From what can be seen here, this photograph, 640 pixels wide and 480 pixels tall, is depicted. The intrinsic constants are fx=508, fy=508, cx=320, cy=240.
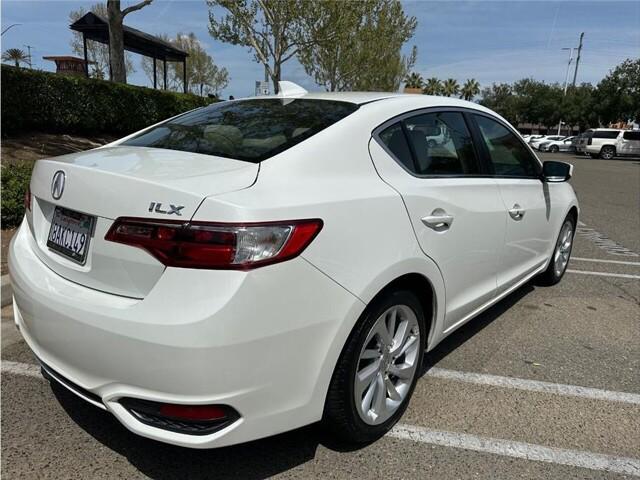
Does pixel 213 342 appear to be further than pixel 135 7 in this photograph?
No

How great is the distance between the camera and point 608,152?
3391 centimetres

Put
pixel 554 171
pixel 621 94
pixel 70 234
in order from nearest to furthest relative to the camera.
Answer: pixel 70 234 < pixel 554 171 < pixel 621 94

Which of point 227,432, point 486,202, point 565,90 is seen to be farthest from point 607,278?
point 565,90

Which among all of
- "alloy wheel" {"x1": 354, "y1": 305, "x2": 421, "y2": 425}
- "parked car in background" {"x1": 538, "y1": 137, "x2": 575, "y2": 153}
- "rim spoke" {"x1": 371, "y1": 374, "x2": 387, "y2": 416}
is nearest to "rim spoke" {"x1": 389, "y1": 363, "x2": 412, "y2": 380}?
"alloy wheel" {"x1": 354, "y1": 305, "x2": 421, "y2": 425}

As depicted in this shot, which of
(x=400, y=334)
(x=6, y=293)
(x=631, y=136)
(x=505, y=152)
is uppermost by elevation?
(x=631, y=136)

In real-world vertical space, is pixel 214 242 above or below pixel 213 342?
above

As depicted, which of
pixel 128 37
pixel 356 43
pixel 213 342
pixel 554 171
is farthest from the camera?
pixel 356 43

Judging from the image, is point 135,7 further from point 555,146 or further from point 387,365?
point 555,146

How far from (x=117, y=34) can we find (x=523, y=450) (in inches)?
551

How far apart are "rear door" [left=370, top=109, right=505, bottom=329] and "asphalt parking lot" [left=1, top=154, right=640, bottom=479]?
465 millimetres

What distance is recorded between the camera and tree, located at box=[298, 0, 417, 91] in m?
19.9

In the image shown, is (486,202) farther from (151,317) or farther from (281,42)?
(281,42)

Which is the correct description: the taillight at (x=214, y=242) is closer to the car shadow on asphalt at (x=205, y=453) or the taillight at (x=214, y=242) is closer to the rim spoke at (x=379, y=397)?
the rim spoke at (x=379, y=397)

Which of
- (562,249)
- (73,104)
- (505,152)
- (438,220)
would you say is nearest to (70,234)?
(438,220)
